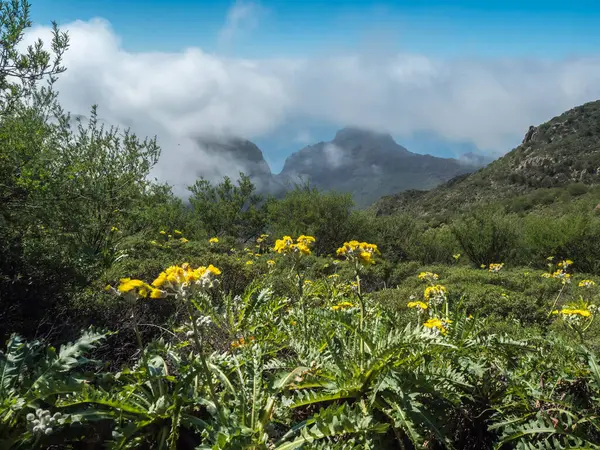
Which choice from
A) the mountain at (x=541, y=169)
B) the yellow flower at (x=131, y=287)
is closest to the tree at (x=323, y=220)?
the yellow flower at (x=131, y=287)

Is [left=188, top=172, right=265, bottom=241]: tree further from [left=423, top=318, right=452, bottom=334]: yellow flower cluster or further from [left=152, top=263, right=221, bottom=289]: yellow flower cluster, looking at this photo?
[left=152, top=263, right=221, bottom=289]: yellow flower cluster

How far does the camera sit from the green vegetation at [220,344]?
1.56 m

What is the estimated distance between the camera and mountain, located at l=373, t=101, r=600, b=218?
41.4 meters

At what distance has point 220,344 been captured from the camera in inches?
108

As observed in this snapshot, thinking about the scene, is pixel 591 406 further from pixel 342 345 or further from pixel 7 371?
pixel 7 371

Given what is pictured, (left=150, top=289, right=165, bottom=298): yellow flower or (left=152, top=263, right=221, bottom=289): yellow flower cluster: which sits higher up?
(left=152, top=263, right=221, bottom=289): yellow flower cluster

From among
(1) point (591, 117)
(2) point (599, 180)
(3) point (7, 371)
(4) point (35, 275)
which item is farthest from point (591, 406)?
(1) point (591, 117)

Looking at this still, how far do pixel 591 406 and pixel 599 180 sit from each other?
48.7m

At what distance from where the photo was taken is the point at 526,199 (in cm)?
3656

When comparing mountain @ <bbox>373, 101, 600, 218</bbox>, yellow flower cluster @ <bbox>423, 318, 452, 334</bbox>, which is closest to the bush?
yellow flower cluster @ <bbox>423, 318, 452, 334</bbox>

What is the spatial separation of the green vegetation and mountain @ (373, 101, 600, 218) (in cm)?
3960

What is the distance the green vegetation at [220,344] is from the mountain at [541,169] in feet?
130

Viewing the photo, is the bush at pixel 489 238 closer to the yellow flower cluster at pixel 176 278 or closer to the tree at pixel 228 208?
the tree at pixel 228 208

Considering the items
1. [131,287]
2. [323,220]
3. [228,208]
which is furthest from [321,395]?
[228,208]
